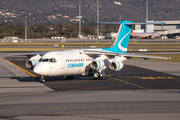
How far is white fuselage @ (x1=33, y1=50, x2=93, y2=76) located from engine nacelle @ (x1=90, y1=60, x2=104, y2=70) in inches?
37.1

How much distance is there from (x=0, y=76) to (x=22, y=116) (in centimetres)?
2041

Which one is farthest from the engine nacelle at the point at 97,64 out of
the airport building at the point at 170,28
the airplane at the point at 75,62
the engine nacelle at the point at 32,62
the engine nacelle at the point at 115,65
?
the airport building at the point at 170,28

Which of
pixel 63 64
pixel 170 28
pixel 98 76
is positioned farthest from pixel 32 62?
pixel 170 28

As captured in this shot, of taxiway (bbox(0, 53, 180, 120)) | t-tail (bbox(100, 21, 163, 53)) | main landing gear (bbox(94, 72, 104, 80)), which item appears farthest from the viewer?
t-tail (bbox(100, 21, 163, 53))

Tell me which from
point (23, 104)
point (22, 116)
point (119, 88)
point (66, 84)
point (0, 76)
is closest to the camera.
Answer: point (22, 116)

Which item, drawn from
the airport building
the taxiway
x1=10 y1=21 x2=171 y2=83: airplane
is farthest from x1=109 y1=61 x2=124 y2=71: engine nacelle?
the airport building

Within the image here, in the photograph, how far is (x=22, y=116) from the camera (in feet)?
57.3

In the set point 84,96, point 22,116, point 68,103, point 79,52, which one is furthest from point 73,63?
point 22,116

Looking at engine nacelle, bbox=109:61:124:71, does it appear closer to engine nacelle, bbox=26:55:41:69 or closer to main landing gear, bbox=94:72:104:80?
main landing gear, bbox=94:72:104:80

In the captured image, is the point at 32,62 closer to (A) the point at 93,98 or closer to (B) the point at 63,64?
(B) the point at 63,64

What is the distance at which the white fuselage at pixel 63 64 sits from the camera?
3038cm

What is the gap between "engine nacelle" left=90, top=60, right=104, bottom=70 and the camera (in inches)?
1282

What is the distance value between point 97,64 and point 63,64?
3.51 metres

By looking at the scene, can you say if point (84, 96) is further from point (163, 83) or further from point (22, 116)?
point (163, 83)
